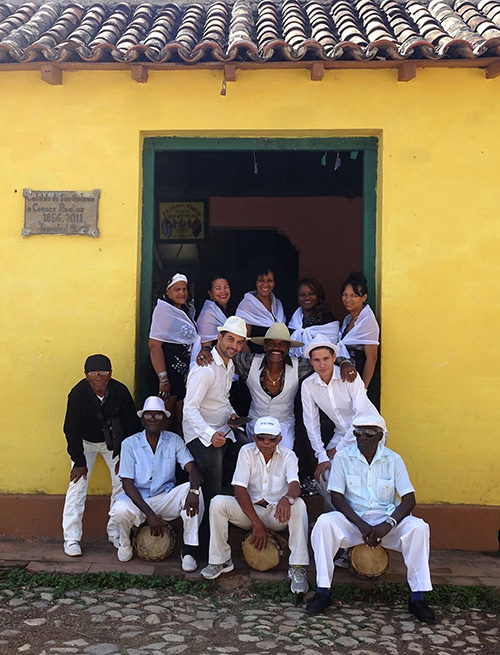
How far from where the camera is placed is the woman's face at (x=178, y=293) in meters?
6.10

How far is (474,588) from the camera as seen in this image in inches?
201

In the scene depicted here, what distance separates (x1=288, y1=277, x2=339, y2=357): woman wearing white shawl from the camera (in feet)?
20.1

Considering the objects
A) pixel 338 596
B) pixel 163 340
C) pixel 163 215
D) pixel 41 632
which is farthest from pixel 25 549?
pixel 163 215

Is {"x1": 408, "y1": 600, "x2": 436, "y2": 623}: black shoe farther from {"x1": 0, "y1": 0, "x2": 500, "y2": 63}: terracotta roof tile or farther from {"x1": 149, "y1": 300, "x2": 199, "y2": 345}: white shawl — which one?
{"x1": 0, "y1": 0, "x2": 500, "y2": 63}: terracotta roof tile

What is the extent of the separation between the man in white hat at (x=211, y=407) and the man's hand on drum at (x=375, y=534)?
4.12 ft

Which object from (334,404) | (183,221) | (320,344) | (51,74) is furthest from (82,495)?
(183,221)

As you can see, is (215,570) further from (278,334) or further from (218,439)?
(278,334)

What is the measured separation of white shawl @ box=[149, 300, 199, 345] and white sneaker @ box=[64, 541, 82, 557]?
5.71 feet


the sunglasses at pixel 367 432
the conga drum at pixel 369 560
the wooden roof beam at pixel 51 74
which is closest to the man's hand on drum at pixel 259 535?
the conga drum at pixel 369 560

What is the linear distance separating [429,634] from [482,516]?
1680 millimetres

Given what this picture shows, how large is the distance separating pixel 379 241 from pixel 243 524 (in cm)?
261

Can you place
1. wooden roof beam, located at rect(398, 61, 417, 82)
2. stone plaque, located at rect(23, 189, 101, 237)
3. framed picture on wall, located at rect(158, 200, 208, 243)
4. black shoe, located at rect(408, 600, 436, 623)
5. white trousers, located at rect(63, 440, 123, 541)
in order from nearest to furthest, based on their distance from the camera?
black shoe, located at rect(408, 600, 436, 623)
white trousers, located at rect(63, 440, 123, 541)
wooden roof beam, located at rect(398, 61, 417, 82)
stone plaque, located at rect(23, 189, 101, 237)
framed picture on wall, located at rect(158, 200, 208, 243)

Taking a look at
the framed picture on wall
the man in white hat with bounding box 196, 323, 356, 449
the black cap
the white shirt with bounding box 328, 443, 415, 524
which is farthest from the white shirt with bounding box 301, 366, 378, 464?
the framed picture on wall

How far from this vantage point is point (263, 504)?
532 centimetres
